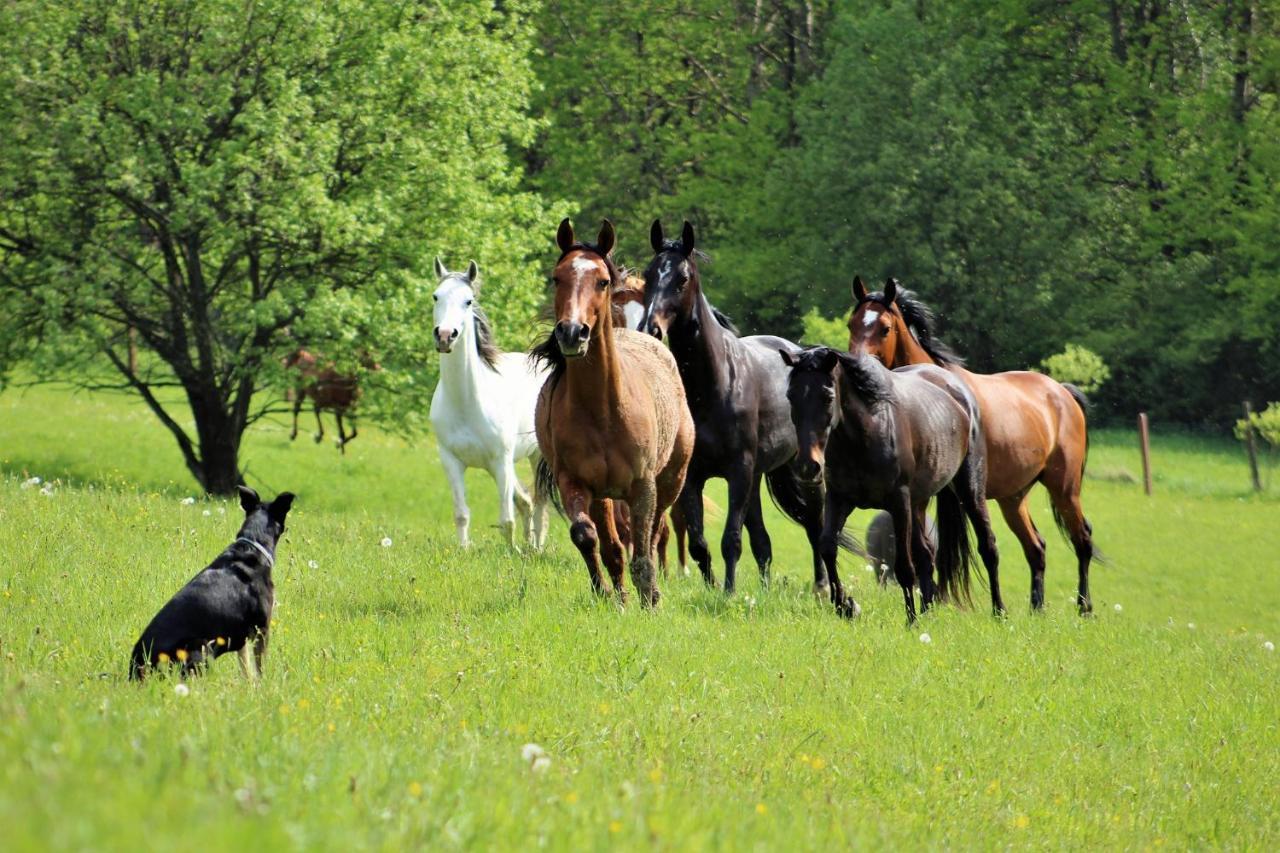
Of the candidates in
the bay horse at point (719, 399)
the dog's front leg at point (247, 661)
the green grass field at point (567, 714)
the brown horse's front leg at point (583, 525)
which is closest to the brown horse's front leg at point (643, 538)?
the brown horse's front leg at point (583, 525)

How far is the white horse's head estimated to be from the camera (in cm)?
1241

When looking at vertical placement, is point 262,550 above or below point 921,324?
below

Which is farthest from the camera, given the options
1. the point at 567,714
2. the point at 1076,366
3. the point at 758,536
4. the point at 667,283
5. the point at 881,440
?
the point at 1076,366

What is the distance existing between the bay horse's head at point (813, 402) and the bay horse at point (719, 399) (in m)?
1.31

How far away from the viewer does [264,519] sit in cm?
737

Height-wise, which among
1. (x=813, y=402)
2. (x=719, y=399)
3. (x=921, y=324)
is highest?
(x=921, y=324)

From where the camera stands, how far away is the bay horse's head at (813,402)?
9602 mm

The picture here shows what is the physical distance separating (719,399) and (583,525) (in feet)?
9.67

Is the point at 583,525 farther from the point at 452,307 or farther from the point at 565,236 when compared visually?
the point at 452,307

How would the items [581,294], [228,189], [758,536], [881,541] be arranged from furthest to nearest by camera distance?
[228,189] → [881,541] → [758,536] → [581,294]

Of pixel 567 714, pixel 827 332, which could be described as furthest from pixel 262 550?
pixel 827 332

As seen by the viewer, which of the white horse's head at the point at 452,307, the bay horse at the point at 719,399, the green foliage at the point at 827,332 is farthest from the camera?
the green foliage at the point at 827,332

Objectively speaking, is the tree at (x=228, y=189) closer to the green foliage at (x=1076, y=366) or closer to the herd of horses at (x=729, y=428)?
the herd of horses at (x=729, y=428)

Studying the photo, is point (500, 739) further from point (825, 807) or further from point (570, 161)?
point (570, 161)
